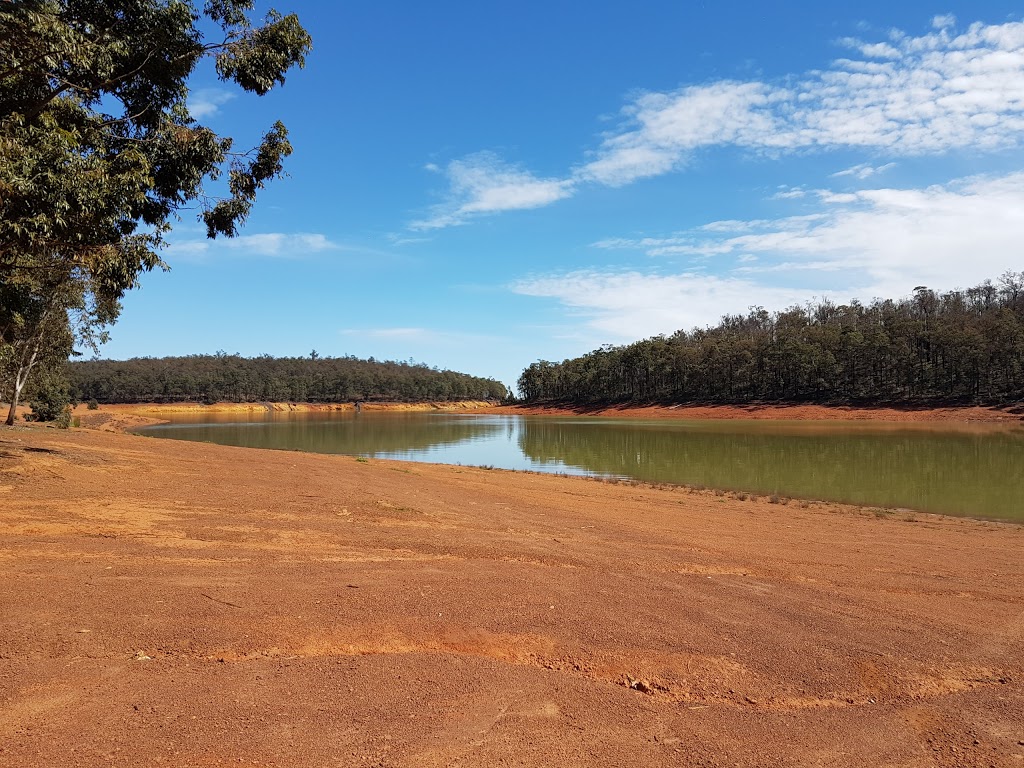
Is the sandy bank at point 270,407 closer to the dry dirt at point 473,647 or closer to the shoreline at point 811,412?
the shoreline at point 811,412

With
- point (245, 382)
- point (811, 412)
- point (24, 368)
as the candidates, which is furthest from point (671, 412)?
point (245, 382)

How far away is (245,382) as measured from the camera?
144 metres

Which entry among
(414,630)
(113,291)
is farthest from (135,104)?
(414,630)

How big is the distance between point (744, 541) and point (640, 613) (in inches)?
222

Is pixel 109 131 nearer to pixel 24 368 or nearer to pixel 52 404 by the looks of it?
pixel 24 368

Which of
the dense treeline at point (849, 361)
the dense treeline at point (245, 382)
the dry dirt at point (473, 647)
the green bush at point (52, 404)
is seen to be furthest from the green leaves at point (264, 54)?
the dense treeline at point (245, 382)

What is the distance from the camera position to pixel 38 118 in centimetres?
811

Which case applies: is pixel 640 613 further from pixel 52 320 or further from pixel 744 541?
pixel 52 320

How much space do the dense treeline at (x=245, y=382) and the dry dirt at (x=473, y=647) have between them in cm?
12825

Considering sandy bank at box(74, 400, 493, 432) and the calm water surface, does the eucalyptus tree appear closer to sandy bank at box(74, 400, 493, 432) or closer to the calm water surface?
the calm water surface

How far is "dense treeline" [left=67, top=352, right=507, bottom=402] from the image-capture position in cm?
13425

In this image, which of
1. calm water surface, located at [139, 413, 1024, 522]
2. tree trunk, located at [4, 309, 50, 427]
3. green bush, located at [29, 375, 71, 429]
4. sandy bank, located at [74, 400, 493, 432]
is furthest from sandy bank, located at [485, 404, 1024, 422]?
tree trunk, located at [4, 309, 50, 427]

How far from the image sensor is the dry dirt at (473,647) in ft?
11.8

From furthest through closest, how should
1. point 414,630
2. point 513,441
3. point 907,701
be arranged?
1. point 513,441
2. point 414,630
3. point 907,701
